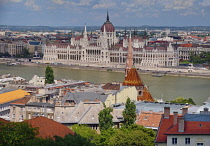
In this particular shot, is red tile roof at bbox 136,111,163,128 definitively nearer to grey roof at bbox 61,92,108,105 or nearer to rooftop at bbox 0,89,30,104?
grey roof at bbox 61,92,108,105

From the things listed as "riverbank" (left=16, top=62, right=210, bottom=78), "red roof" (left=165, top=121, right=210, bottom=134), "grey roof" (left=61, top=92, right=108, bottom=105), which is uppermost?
"red roof" (left=165, top=121, right=210, bottom=134)

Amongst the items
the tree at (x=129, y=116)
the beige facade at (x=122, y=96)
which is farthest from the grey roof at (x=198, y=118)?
the beige facade at (x=122, y=96)

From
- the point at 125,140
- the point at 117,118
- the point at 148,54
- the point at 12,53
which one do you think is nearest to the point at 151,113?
the point at 117,118

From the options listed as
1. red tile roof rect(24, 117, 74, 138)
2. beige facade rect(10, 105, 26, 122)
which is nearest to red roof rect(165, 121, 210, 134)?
red tile roof rect(24, 117, 74, 138)

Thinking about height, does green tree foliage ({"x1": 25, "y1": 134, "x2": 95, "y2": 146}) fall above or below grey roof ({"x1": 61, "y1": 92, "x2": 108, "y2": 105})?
above

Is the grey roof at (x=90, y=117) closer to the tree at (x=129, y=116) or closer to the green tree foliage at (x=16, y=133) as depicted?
the tree at (x=129, y=116)
